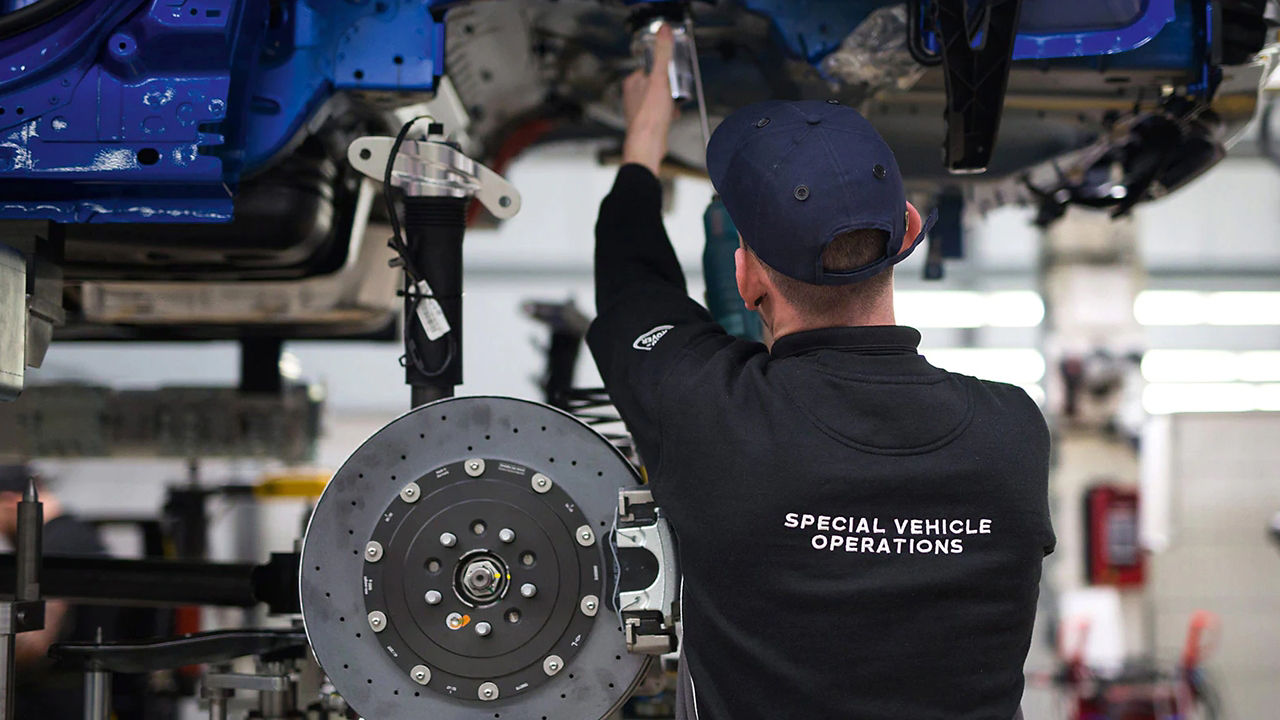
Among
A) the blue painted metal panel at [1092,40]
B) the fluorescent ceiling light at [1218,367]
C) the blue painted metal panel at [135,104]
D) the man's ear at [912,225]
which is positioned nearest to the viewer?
the man's ear at [912,225]

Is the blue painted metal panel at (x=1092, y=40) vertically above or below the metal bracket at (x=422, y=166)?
above

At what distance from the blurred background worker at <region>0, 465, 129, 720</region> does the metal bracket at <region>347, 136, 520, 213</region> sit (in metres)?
2.42

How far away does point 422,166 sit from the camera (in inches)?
77.6

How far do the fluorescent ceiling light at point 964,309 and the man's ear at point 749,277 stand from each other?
8.09m

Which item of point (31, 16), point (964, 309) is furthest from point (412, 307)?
point (964, 309)

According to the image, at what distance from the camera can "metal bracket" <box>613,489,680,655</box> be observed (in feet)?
5.47

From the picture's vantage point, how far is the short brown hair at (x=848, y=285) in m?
1.50

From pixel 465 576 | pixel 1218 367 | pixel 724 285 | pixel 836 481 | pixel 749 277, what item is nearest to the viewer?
pixel 836 481

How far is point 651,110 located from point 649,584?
837 mm

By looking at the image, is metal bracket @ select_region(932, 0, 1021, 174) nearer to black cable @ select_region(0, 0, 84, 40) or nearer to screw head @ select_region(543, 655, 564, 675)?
screw head @ select_region(543, 655, 564, 675)

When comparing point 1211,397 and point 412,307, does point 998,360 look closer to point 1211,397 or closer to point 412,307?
point 1211,397

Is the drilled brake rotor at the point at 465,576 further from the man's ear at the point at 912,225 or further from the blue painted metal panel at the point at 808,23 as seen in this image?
the blue painted metal panel at the point at 808,23

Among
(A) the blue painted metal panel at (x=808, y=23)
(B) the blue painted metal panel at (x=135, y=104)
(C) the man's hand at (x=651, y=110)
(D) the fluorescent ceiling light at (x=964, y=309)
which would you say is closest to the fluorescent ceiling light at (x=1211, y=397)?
(D) the fluorescent ceiling light at (x=964, y=309)

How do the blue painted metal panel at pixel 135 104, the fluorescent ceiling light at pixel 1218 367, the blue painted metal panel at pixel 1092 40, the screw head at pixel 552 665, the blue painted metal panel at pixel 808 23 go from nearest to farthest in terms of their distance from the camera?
the screw head at pixel 552 665
the blue painted metal panel at pixel 135 104
the blue painted metal panel at pixel 1092 40
the blue painted metal panel at pixel 808 23
the fluorescent ceiling light at pixel 1218 367
